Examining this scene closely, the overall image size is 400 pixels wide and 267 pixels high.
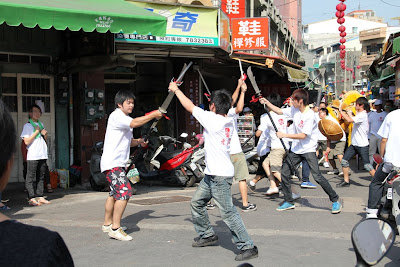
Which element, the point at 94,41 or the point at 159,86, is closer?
the point at 94,41

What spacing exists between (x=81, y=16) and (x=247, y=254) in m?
4.89

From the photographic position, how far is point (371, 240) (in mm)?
2512

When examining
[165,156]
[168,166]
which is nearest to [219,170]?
[168,166]

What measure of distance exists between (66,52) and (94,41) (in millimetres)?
1020

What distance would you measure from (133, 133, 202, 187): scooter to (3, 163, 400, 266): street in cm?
71

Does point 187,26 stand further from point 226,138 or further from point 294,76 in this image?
point 226,138

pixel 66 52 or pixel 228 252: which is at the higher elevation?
pixel 66 52

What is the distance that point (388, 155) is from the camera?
6.25 m

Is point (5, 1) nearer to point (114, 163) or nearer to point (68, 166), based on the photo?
point (114, 163)

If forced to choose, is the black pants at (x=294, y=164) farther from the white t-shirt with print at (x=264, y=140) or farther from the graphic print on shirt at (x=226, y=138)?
the graphic print on shirt at (x=226, y=138)

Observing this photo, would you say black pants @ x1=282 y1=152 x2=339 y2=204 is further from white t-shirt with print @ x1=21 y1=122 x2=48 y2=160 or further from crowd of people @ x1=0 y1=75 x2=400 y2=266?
white t-shirt with print @ x1=21 y1=122 x2=48 y2=160

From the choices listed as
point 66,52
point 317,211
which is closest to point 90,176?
point 66,52

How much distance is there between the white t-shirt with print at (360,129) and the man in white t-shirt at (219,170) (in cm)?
540

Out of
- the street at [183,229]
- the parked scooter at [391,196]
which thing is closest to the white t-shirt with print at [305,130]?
the street at [183,229]
